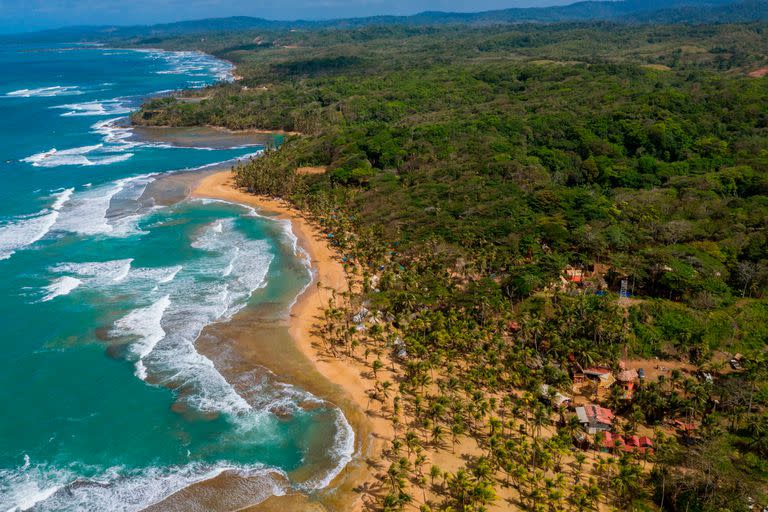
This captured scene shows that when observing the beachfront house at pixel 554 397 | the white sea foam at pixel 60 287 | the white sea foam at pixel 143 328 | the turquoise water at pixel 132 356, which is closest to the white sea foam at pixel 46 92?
the turquoise water at pixel 132 356

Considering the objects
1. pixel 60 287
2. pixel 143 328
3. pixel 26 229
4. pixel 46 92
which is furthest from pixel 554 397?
pixel 46 92

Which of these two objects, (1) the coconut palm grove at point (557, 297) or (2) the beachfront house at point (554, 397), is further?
(2) the beachfront house at point (554, 397)

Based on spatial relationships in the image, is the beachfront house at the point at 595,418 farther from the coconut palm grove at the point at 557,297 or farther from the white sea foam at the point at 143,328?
the white sea foam at the point at 143,328

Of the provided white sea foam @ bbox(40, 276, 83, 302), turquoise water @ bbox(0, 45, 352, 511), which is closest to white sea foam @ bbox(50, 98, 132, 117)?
turquoise water @ bbox(0, 45, 352, 511)

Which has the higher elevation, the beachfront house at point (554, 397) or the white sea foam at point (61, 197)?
the white sea foam at point (61, 197)

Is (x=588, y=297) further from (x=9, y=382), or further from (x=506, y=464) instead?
Answer: (x=9, y=382)
